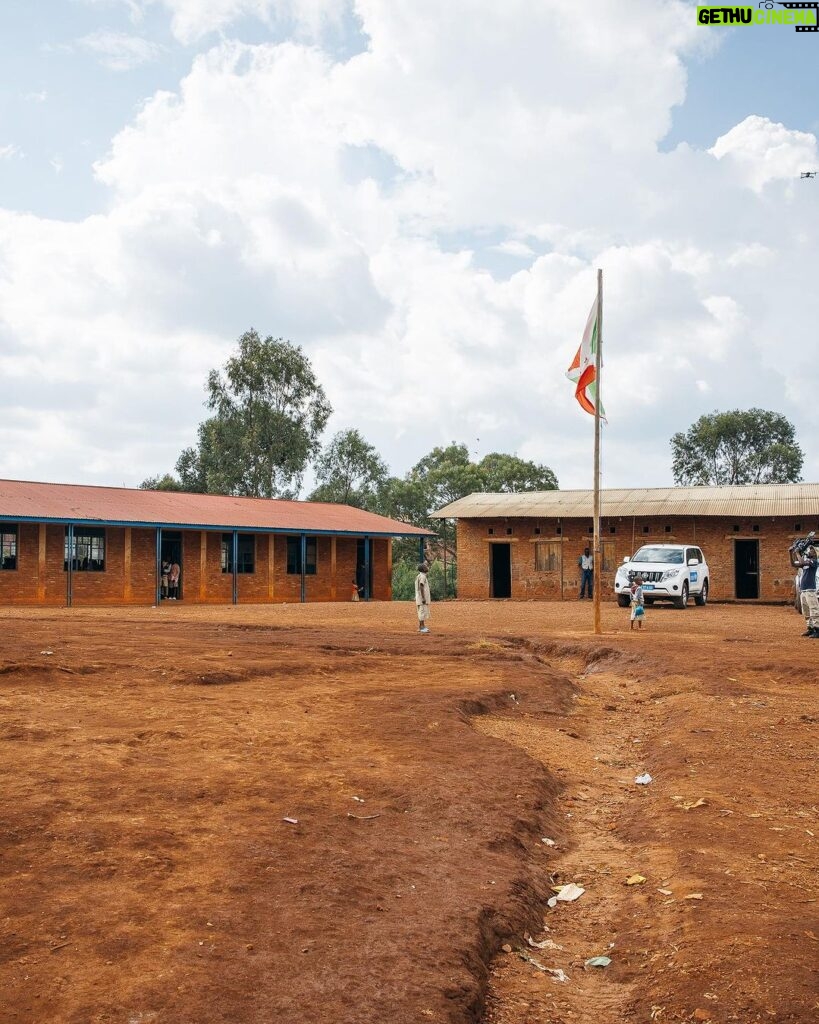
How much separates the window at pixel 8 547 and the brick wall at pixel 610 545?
55.2ft

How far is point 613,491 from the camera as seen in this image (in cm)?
3812

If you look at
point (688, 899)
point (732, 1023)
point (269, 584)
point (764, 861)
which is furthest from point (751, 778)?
point (269, 584)

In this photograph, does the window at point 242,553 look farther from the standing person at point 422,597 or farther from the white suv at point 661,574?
the standing person at point 422,597

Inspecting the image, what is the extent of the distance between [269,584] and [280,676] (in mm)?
22383

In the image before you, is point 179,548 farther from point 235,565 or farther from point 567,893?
point 567,893

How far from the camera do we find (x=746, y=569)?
3466 centimetres

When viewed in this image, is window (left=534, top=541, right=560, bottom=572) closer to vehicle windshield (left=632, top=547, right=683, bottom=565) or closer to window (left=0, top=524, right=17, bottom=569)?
vehicle windshield (left=632, top=547, right=683, bottom=565)

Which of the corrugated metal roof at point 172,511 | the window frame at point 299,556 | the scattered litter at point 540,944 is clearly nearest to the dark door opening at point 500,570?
the corrugated metal roof at point 172,511

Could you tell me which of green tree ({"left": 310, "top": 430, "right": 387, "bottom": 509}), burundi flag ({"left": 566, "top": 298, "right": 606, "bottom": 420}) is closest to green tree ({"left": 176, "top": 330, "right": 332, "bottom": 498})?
green tree ({"left": 310, "top": 430, "right": 387, "bottom": 509})

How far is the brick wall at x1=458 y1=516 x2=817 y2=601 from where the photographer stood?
33.1 metres

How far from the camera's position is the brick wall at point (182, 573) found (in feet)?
92.3

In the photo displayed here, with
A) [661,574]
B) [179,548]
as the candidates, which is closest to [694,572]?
[661,574]

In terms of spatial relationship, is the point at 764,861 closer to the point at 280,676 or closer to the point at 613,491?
the point at 280,676

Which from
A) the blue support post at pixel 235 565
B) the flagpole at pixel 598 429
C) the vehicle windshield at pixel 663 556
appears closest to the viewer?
the flagpole at pixel 598 429
